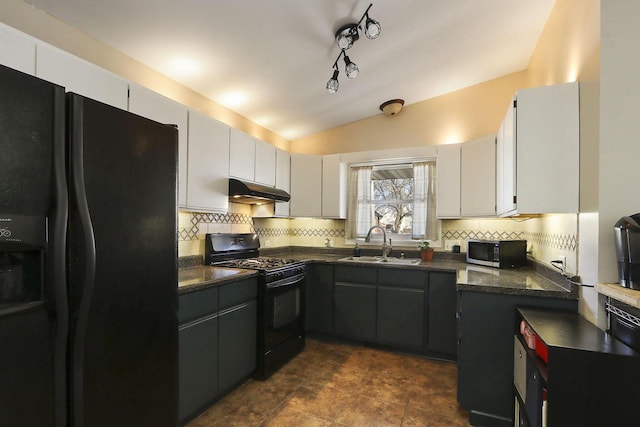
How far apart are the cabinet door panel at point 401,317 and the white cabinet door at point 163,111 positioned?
2.05 m

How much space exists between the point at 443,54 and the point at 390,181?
150cm

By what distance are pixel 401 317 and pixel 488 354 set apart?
3.48ft

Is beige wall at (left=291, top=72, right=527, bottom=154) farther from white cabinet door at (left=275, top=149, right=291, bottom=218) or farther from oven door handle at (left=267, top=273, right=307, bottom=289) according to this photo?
oven door handle at (left=267, top=273, right=307, bottom=289)

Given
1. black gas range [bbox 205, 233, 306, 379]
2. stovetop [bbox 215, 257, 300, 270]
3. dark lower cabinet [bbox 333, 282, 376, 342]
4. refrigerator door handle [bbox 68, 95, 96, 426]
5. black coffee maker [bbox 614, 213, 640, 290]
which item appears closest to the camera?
refrigerator door handle [bbox 68, 95, 96, 426]

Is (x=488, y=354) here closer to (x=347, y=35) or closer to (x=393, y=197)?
(x=393, y=197)

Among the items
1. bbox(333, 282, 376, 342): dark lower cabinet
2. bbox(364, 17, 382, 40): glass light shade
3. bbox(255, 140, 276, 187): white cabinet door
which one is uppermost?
bbox(364, 17, 382, 40): glass light shade

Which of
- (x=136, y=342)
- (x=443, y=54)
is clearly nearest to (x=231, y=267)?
(x=136, y=342)

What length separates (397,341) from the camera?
298 centimetres

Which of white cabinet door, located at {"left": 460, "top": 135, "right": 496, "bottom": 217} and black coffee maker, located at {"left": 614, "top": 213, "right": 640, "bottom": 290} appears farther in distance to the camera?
white cabinet door, located at {"left": 460, "top": 135, "right": 496, "bottom": 217}

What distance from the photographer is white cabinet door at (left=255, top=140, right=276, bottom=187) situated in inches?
121

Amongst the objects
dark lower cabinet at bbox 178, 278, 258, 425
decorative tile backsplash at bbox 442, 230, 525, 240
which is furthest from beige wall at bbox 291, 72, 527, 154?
dark lower cabinet at bbox 178, 278, 258, 425

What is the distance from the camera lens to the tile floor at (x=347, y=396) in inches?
78.3

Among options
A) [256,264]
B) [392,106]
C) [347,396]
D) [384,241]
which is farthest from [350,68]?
[347,396]

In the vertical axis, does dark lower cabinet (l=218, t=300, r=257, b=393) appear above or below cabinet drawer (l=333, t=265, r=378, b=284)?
below
